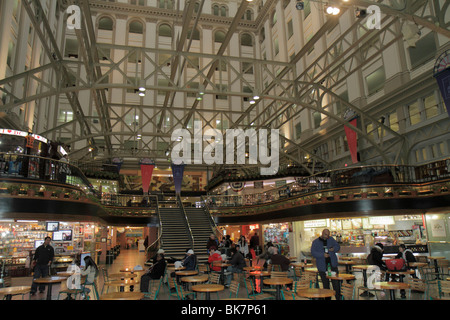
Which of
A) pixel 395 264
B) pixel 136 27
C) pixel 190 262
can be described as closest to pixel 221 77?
pixel 190 262

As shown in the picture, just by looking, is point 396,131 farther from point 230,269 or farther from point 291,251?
point 230,269

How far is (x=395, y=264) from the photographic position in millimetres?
8859

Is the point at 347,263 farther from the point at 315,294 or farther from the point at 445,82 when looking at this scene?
the point at 445,82

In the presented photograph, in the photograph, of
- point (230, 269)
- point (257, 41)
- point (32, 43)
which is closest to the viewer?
point (230, 269)

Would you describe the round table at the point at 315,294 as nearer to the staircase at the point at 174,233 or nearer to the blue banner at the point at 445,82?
the blue banner at the point at 445,82

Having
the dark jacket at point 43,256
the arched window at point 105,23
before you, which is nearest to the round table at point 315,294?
the dark jacket at point 43,256

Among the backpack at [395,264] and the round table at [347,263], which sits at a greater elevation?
the backpack at [395,264]

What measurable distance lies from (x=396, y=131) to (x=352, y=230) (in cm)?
671

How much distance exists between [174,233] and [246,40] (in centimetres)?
2783

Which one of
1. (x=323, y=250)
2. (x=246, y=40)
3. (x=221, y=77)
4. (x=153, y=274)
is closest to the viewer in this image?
(x=323, y=250)

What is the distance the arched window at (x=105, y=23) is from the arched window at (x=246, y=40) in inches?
588

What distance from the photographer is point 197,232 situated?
20.4 metres

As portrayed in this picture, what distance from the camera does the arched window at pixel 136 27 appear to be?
36.9m

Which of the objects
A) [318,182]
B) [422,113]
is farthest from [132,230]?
[422,113]
